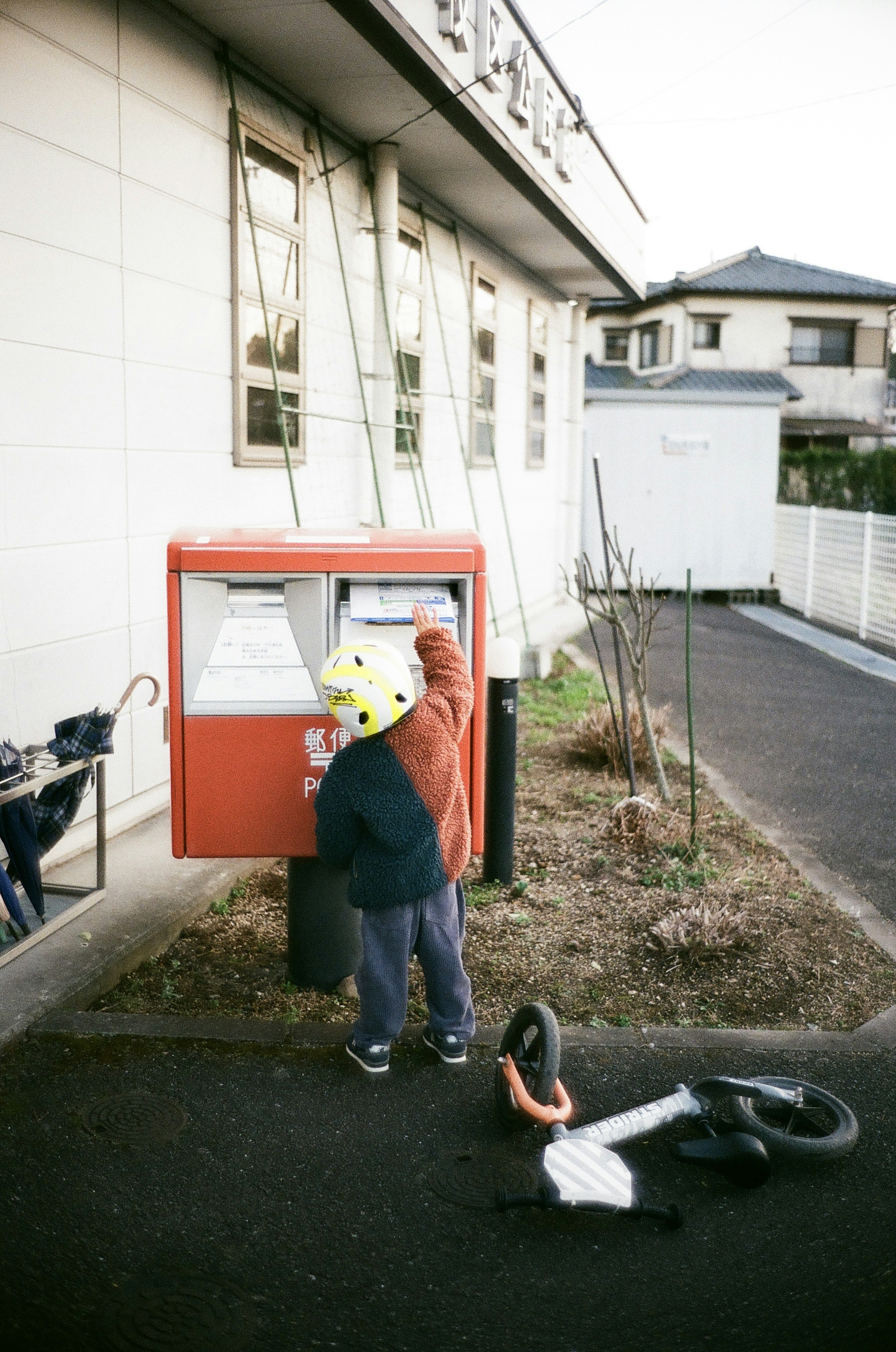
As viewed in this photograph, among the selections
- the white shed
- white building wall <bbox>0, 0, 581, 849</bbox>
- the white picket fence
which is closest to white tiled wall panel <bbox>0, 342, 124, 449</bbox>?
white building wall <bbox>0, 0, 581, 849</bbox>

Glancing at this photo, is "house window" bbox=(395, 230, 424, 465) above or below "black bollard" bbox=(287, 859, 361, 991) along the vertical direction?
above

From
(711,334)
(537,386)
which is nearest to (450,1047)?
(537,386)

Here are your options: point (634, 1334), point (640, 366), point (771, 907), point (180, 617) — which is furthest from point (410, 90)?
point (640, 366)

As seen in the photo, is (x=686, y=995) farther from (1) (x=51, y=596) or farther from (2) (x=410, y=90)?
(2) (x=410, y=90)

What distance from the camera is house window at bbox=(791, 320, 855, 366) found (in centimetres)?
3947

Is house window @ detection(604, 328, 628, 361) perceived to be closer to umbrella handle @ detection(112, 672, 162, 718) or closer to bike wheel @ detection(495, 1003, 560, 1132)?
umbrella handle @ detection(112, 672, 162, 718)

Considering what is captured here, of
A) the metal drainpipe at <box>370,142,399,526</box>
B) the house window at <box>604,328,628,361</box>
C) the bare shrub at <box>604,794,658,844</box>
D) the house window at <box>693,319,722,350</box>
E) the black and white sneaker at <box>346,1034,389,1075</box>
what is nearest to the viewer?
the black and white sneaker at <box>346,1034,389,1075</box>

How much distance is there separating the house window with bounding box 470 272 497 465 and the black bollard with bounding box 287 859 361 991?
25.3 feet

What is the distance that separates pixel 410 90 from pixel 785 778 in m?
4.87

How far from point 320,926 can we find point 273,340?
13.4 ft

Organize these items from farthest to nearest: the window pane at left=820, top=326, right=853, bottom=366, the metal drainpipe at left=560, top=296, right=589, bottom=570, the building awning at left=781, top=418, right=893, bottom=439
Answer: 1. the window pane at left=820, top=326, right=853, bottom=366
2. the building awning at left=781, top=418, right=893, bottom=439
3. the metal drainpipe at left=560, top=296, right=589, bottom=570

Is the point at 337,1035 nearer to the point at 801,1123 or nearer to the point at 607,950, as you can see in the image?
the point at 607,950

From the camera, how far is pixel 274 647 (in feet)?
12.7

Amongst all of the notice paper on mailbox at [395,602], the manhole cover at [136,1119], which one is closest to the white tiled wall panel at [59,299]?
the notice paper on mailbox at [395,602]
